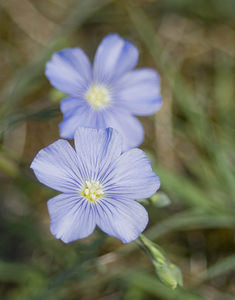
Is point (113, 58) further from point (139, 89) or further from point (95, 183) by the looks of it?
point (95, 183)

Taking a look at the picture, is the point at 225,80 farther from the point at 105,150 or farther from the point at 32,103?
the point at 105,150

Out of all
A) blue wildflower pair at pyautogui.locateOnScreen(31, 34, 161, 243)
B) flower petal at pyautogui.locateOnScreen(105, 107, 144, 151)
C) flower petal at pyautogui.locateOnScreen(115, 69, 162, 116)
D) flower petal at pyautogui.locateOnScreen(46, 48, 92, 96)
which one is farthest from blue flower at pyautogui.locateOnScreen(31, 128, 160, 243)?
flower petal at pyautogui.locateOnScreen(115, 69, 162, 116)

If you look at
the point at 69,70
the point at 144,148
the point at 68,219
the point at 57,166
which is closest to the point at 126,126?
the point at 69,70

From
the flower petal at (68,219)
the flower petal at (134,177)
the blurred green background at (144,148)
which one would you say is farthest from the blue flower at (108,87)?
the flower petal at (68,219)

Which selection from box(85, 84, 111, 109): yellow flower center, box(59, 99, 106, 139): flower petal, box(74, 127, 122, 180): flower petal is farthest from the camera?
box(85, 84, 111, 109): yellow flower center

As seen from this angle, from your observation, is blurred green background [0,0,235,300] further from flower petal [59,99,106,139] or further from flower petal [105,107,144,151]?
flower petal [105,107,144,151]

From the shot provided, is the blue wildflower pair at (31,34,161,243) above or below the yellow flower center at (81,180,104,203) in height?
above

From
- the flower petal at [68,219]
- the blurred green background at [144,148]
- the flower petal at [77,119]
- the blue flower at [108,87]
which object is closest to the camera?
the flower petal at [68,219]

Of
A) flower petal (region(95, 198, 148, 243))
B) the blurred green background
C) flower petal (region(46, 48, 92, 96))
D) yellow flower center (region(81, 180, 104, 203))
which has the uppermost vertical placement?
flower petal (region(46, 48, 92, 96))

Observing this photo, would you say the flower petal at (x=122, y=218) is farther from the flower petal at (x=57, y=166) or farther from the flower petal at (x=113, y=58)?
the flower petal at (x=113, y=58)
